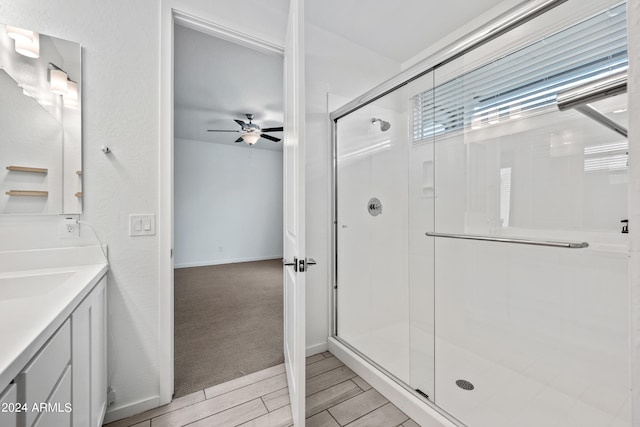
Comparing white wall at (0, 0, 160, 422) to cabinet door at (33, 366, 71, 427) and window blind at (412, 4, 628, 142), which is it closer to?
cabinet door at (33, 366, 71, 427)

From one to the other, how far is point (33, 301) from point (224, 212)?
5152mm

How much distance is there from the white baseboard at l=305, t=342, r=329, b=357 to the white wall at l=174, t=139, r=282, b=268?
4198mm

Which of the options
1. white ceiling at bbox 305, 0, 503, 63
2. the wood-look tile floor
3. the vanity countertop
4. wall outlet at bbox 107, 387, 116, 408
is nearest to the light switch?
the vanity countertop

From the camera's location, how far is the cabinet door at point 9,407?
55 centimetres

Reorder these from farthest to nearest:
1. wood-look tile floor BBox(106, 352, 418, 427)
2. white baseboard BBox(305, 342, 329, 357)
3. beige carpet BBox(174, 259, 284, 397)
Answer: white baseboard BBox(305, 342, 329, 357) → beige carpet BBox(174, 259, 284, 397) → wood-look tile floor BBox(106, 352, 418, 427)

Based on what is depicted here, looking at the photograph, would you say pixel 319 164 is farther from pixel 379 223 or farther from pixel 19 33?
pixel 19 33

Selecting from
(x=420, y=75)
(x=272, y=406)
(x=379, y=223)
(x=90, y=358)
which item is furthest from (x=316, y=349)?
(x=420, y=75)

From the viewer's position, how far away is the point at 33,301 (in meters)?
0.90

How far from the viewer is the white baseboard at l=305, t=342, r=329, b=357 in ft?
7.04

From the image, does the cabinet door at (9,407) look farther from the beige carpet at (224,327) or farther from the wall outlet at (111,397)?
the beige carpet at (224,327)

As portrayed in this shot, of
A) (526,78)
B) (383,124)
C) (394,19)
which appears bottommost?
(383,124)

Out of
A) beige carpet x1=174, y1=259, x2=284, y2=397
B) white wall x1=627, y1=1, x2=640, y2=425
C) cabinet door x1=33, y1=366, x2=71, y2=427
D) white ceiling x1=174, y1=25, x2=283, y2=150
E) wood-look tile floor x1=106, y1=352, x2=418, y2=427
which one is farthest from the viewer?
white ceiling x1=174, y1=25, x2=283, y2=150

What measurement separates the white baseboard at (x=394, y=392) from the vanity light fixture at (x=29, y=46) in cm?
253

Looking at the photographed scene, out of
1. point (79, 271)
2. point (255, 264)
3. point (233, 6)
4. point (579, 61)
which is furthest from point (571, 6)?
point (255, 264)
